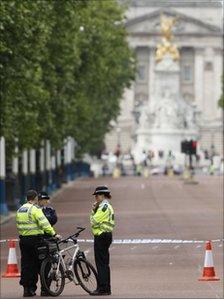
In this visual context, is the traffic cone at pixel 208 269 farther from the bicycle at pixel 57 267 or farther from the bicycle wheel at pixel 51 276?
the bicycle wheel at pixel 51 276

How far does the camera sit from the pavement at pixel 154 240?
28.7 m

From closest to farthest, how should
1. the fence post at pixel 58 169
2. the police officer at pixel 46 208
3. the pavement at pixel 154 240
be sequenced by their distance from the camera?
the police officer at pixel 46 208 → the pavement at pixel 154 240 → the fence post at pixel 58 169

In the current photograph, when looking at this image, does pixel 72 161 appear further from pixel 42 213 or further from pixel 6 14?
pixel 42 213

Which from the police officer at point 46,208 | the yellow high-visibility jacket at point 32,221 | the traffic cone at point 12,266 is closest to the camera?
the yellow high-visibility jacket at point 32,221

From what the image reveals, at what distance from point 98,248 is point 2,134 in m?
20.7

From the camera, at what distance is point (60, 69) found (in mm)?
A: 66000

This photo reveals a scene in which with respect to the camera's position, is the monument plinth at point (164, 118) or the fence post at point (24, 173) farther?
the monument plinth at point (164, 118)

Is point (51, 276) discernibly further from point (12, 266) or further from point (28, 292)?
point (12, 266)

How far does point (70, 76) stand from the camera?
67.8 meters

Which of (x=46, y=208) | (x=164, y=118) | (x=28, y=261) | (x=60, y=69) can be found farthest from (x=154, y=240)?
(x=164, y=118)

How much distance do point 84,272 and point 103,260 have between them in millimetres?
517

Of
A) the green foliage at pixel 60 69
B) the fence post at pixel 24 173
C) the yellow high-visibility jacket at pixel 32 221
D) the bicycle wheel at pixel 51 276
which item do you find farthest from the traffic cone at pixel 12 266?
the fence post at pixel 24 173

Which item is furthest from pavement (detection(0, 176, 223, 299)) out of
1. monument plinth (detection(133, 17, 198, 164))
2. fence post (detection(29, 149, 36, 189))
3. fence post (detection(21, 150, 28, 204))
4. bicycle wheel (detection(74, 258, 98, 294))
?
monument plinth (detection(133, 17, 198, 164))

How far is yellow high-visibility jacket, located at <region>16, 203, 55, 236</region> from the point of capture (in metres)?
26.7
